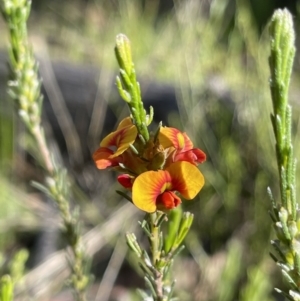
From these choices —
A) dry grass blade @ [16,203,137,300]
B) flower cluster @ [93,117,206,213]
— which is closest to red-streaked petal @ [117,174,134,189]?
flower cluster @ [93,117,206,213]

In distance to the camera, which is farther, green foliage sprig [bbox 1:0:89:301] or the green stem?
green foliage sprig [bbox 1:0:89:301]

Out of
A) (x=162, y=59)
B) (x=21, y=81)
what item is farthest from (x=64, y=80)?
(x=21, y=81)

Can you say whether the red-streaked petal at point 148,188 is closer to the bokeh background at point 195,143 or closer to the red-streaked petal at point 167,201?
the red-streaked petal at point 167,201

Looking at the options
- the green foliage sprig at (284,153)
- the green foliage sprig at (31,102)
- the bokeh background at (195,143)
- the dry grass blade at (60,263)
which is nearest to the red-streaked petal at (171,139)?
the green foliage sprig at (284,153)

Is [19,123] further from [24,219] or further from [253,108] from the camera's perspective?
[253,108]

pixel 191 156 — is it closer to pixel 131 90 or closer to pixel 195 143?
pixel 131 90

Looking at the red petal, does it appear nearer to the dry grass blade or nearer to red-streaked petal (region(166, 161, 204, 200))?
red-streaked petal (region(166, 161, 204, 200))
